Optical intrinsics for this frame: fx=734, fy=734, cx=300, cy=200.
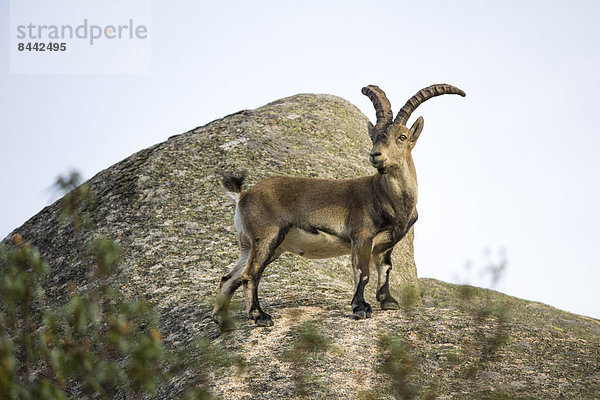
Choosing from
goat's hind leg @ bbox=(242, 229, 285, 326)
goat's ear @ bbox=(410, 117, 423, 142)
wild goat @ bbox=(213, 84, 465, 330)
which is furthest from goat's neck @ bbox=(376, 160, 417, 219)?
goat's hind leg @ bbox=(242, 229, 285, 326)

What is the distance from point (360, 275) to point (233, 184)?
2.66m

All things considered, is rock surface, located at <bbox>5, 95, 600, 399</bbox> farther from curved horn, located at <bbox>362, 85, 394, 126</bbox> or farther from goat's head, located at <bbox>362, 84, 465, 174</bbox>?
curved horn, located at <bbox>362, 85, 394, 126</bbox>

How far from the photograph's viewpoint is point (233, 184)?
39.2ft

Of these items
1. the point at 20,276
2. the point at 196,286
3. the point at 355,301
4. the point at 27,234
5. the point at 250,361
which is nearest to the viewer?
the point at 20,276

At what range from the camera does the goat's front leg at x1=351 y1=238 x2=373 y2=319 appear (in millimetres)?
10623

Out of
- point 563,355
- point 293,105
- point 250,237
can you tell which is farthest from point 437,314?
point 293,105

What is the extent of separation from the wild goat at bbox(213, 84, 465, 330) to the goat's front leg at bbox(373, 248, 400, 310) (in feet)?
0.05

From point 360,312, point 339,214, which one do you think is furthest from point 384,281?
point 339,214

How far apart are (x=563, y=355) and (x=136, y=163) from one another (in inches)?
475

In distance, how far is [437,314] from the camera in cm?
1108

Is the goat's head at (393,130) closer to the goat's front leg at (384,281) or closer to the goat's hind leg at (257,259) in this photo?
the goat's front leg at (384,281)

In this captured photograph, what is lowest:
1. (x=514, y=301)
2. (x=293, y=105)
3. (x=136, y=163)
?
(x=514, y=301)

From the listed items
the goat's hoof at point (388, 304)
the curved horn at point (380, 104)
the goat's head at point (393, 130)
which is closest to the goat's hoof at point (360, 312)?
the goat's hoof at point (388, 304)

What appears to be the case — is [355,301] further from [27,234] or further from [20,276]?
[27,234]
